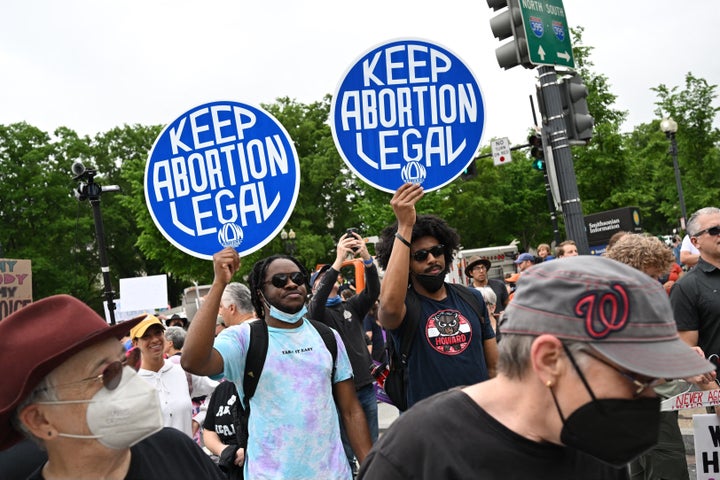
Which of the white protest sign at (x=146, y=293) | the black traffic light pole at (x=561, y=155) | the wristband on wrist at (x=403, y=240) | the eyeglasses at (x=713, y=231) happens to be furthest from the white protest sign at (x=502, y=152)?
the wristband on wrist at (x=403, y=240)

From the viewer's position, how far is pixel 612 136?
24875 mm

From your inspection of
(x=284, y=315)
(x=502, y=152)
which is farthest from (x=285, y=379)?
(x=502, y=152)

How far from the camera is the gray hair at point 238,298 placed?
209 inches

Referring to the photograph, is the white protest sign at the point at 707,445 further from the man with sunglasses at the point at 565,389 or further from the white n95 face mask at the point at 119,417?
the white n95 face mask at the point at 119,417

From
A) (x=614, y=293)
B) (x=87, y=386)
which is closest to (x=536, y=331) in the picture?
(x=614, y=293)

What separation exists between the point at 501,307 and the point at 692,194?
1945 centimetres

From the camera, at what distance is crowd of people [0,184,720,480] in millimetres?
1536

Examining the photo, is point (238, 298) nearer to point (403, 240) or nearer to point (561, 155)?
point (403, 240)

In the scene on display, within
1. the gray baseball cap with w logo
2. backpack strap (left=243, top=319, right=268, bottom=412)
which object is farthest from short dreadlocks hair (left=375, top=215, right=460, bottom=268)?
the gray baseball cap with w logo

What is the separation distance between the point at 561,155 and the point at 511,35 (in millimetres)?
1218

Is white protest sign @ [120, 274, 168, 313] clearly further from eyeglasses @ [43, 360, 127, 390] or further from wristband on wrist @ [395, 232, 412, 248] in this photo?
eyeglasses @ [43, 360, 127, 390]

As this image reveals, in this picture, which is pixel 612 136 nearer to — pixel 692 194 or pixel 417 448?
pixel 692 194

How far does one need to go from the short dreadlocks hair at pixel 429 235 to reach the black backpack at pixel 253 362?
1.96 ft

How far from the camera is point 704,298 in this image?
454 centimetres
